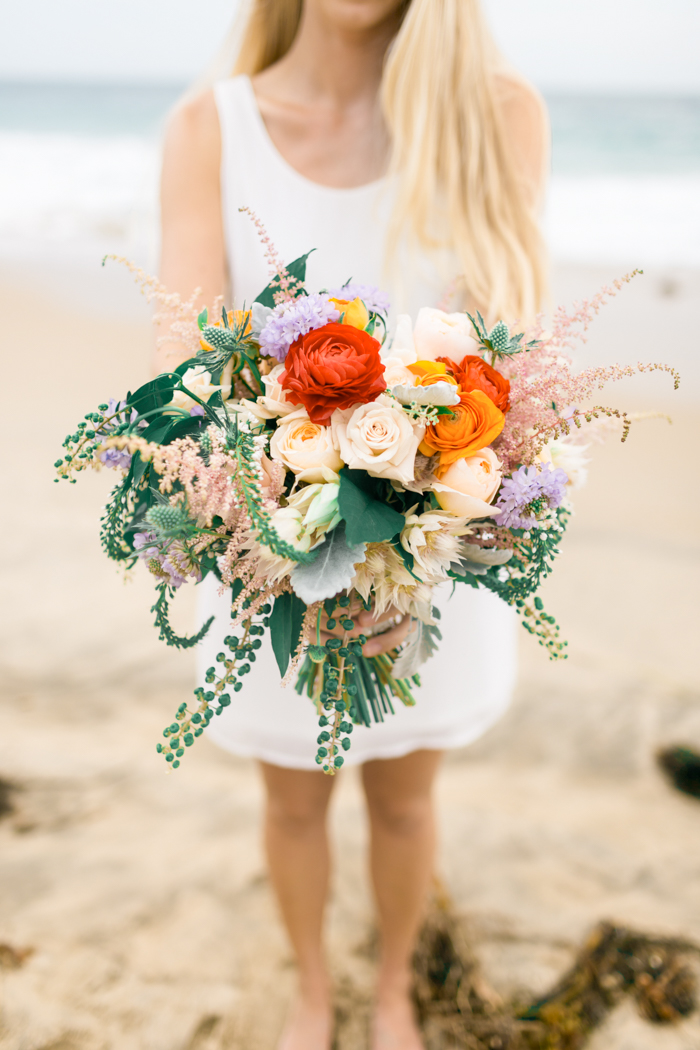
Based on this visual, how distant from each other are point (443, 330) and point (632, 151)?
12.6 meters

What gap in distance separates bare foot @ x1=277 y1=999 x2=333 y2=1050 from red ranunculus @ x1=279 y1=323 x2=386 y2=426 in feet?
5.17

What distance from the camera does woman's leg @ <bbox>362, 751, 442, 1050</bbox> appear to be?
1630mm

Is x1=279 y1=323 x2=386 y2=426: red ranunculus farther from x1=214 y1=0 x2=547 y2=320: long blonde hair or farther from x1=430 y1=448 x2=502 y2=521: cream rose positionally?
x1=214 y1=0 x2=547 y2=320: long blonde hair

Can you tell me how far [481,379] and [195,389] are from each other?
370 millimetres

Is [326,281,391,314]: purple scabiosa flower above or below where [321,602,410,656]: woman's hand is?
above

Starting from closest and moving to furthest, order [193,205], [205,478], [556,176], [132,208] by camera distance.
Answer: [205,478] < [193,205] < [132,208] < [556,176]

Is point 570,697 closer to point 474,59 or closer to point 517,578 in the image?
point 517,578

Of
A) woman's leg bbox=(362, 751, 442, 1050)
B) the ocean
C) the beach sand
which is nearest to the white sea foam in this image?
the ocean

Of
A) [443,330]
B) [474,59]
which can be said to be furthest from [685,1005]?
[474,59]

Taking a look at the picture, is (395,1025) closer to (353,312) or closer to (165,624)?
(165,624)

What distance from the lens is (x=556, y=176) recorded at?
10.6 metres

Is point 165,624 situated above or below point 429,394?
below

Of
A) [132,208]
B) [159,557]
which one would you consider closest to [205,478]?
[159,557]

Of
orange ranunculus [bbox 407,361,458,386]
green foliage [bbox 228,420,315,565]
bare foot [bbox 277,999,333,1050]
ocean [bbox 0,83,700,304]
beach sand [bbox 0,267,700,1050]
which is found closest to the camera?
green foliage [bbox 228,420,315,565]
